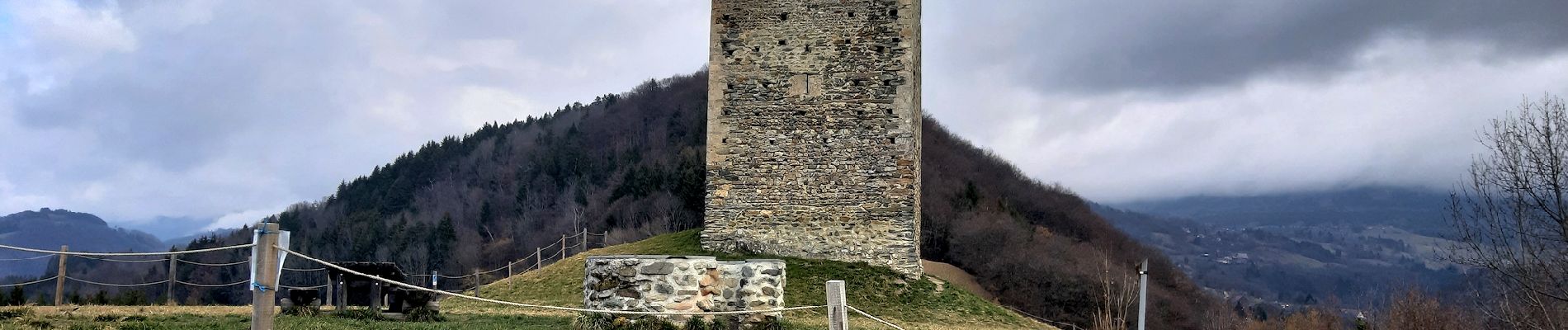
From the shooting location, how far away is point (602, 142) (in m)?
115

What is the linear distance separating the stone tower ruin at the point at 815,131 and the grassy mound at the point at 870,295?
1.43 ft

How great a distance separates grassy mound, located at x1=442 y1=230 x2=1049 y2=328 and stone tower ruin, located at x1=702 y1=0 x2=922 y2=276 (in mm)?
435

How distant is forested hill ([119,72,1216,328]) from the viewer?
47.2 meters

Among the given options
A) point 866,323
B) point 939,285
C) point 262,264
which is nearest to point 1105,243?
point 939,285

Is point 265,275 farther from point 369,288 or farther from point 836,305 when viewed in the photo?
point 369,288

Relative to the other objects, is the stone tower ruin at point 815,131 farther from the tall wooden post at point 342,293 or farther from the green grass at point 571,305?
the tall wooden post at point 342,293

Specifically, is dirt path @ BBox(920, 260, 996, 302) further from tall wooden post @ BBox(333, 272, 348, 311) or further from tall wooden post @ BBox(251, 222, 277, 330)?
tall wooden post @ BBox(251, 222, 277, 330)

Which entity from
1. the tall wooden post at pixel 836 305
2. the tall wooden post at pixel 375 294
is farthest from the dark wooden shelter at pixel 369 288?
the tall wooden post at pixel 836 305

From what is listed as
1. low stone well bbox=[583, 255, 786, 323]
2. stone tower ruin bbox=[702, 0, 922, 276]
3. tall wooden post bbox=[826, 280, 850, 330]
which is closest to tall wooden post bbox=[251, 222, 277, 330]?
tall wooden post bbox=[826, 280, 850, 330]

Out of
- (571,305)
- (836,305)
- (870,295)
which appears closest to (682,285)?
(836,305)

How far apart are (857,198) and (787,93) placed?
2.60 m

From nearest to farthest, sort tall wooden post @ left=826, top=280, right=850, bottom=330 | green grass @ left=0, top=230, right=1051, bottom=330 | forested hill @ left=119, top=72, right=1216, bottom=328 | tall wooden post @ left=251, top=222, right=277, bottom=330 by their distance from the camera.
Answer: tall wooden post @ left=251, top=222, right=277, bottom=330 → tall wooden post @ left=826, top=280, right=850, bottom=330 → green grass @ left=0, top=230, right=1051, bottom=330 → forested hill @ left=119, top=72, right=1216, bottom=328

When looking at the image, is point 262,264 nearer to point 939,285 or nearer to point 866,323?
point 866,323

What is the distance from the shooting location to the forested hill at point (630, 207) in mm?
47188
